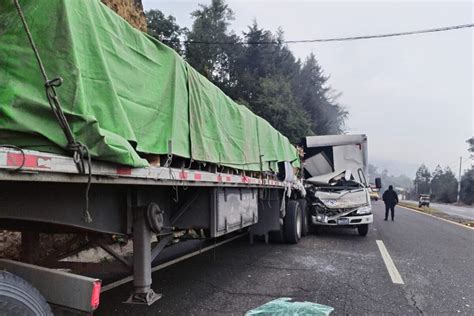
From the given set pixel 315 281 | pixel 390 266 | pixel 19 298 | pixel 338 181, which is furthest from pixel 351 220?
pixel 19 298

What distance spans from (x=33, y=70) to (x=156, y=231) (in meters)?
2.24

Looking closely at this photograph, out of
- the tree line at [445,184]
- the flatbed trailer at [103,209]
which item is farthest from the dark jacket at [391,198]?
the tree line at [445,184]

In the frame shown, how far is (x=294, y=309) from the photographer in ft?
18.0

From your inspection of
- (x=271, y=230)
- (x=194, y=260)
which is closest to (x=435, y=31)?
(x=271, y=230)

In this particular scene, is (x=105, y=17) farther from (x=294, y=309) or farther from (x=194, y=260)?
(x=194, y=260)

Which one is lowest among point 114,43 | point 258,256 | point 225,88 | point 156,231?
point 258,256

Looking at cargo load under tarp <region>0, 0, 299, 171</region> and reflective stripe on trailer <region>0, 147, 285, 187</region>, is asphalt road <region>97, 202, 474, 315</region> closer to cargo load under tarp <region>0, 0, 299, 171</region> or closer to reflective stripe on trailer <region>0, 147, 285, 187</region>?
reflective stripe on trailer <region>0, 147, 285, 187</region>

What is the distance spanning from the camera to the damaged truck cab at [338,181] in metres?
12.8

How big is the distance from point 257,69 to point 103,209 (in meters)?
49.6

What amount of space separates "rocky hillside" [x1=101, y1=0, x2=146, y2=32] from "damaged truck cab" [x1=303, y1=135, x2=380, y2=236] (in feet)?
21.6

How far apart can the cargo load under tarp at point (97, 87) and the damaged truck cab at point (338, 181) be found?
8259 mm

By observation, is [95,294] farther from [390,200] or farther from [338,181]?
[390,200]

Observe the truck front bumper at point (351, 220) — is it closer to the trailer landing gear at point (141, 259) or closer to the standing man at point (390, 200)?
the standing man at point (390, 200)

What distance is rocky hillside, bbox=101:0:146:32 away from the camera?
12.2 meters
